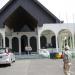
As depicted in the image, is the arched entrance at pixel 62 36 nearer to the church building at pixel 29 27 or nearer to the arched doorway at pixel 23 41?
the church building at pixel 29 27

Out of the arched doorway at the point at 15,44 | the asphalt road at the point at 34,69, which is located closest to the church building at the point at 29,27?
the arched doorway at the point at 15,44

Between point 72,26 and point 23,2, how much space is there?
7258 millimetres

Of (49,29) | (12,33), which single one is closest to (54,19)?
(49,29)

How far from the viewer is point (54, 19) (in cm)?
4428

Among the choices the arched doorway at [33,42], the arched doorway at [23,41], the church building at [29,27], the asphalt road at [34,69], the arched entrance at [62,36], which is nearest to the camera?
the asphalt road at [34,69]

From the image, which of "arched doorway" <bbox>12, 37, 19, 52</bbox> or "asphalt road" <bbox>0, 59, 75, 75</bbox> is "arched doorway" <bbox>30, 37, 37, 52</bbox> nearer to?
"arched doorway" <bbox>12, 37, 19, 52</bbox>

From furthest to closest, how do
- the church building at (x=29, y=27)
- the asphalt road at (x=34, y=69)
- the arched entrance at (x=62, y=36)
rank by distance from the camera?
1. the arched entrance at (x=62, y=36)
2. the church building at (x=29, y=27)
3. the asphalt road at (x=34, y=69)

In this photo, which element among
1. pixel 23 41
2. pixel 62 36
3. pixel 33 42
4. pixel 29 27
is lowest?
pixel 33 42

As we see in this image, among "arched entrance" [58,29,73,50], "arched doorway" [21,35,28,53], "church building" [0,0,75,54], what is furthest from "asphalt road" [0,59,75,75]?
"arched doorway" [21,35,28,53]

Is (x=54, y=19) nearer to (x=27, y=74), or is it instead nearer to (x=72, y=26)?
(x=72, y=26)

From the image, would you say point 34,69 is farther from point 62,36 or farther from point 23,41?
point 62,36

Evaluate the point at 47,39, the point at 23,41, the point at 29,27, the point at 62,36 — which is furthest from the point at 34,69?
the point at 62,36

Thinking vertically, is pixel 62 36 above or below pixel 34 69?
above

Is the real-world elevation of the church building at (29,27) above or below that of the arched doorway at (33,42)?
above
